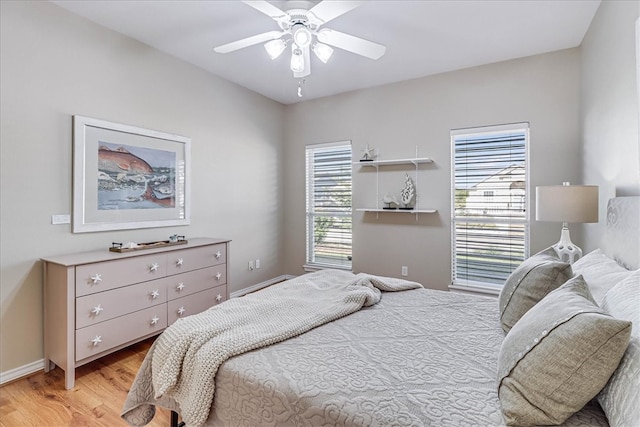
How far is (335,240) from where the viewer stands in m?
4.79

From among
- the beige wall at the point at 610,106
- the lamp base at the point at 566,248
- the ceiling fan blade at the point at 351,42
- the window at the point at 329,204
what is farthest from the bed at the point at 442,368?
the window at the point at 329,204

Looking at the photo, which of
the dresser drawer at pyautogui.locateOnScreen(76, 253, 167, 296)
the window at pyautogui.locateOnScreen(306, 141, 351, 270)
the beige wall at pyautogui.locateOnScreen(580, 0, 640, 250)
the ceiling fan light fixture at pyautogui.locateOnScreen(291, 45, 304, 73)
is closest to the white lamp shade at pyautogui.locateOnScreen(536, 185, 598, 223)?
the beige wall at pyautogui.locateOnScreen(580, 0, 640, 250)

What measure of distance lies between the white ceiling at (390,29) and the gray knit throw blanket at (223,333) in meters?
→ 1.94

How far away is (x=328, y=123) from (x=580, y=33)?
113 inches

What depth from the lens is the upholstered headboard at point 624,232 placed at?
1575mm

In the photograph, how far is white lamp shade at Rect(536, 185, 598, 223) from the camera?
235cm

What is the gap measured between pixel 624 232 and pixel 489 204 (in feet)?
6.64

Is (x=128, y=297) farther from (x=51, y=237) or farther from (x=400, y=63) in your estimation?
(x=400, y=63)

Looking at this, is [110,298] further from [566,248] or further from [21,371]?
[566,248]

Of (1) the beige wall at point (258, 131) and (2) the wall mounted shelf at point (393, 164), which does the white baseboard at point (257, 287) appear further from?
(2) the wall mounted shelf at point (393, 164)

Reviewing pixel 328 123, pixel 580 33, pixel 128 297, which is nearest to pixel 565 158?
pixel 580 33

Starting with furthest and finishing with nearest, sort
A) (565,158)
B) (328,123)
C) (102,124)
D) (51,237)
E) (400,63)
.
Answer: (328,123) → (400,63) → (565,158) → (102,124) → (51,237)

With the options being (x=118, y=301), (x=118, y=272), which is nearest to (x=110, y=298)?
(x=118, y=301)

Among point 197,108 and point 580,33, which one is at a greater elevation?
point 580,33
